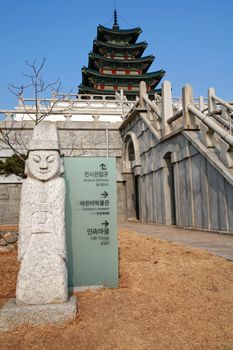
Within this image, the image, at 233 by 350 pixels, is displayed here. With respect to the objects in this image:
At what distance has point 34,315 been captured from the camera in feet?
11.5

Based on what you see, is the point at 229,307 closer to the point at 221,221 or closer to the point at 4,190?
the point at 221,221

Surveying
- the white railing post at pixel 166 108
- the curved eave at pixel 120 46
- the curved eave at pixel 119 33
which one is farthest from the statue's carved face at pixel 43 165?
the curved eave at pixel 119 33

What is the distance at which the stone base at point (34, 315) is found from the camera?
346 centimetres

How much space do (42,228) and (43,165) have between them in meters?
0.79

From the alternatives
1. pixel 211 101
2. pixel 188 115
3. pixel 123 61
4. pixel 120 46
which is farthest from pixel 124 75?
pixel 188 115

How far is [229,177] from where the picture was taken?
7.93m

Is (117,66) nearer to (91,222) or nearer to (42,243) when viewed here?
(91,222)

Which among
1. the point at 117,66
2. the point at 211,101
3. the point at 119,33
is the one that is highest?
the point at 119,33

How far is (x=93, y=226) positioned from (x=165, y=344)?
2082mm

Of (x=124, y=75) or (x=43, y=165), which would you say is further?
(x=124, y=75)

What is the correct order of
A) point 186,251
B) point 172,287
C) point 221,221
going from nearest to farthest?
point 172,287
point 186,251
point 221,221

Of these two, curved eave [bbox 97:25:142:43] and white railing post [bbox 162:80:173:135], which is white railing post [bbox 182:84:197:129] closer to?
white railing post [bbox 162:80:173:135]

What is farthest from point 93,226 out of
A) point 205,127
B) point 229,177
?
point 205,127

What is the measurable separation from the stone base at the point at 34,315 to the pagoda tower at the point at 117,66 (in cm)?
3364
